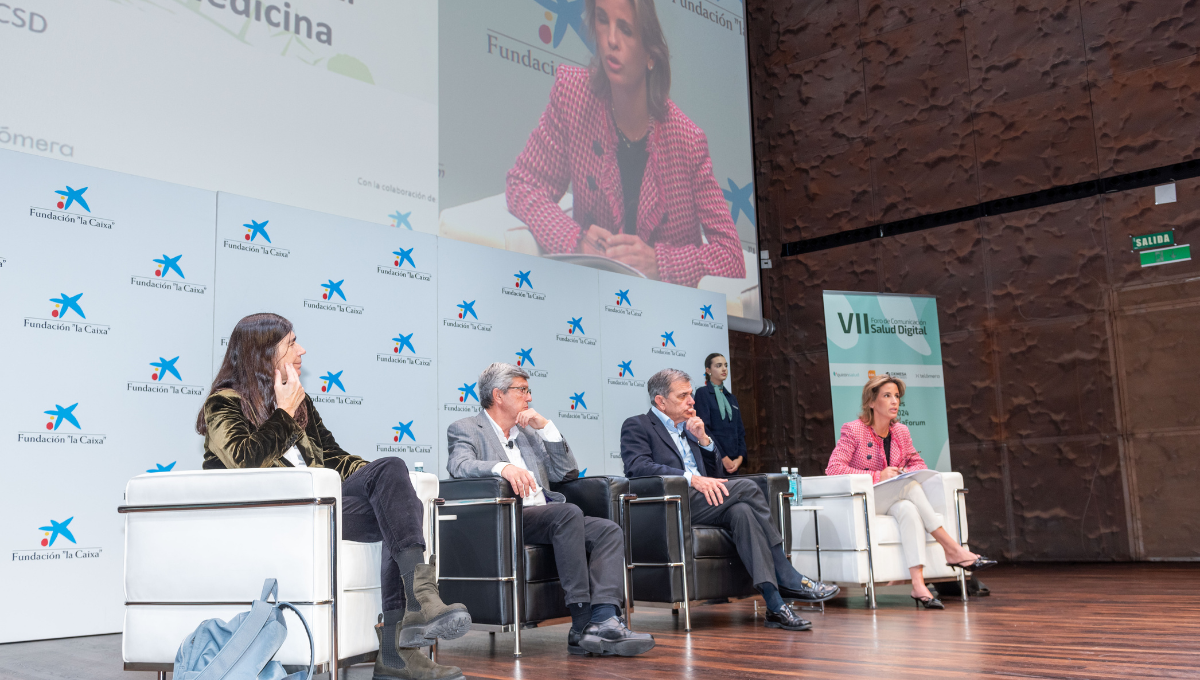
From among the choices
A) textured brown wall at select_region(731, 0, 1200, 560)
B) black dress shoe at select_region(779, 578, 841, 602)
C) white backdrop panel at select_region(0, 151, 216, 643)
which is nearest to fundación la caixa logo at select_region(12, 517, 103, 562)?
white backdrop panel at select_region(0, 151, 216, 643)

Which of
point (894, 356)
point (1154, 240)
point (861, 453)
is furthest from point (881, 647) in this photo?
point (1154, 240)

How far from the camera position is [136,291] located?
14.1 ft

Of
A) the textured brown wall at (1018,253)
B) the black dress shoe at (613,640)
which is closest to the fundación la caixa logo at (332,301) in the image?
the black dress shoe at (613,640)

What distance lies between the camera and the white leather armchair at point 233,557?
2367 millimetres

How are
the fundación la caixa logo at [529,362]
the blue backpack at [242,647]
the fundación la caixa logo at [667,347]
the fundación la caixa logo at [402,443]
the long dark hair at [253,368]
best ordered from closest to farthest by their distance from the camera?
the blue backpack at [242,647] < the long dark hair at [253,368] < the fundación la caixa logo at [402,443] < the fundación la caixa logo at [529,362] < the fundación la caixa logo at [667,347]

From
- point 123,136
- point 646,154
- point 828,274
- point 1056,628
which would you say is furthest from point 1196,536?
point 123,136

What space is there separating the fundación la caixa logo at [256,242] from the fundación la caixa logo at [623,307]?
7.81ft

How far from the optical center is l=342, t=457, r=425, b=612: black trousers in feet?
8.55

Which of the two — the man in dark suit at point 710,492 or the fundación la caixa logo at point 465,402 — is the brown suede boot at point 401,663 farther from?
the fundación la caixa logo at point 465,402

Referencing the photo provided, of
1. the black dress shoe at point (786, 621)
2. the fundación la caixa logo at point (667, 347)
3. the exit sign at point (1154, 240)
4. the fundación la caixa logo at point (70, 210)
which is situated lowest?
the black dress shoe at point (786, 621)

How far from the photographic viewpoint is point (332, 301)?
4988 mm

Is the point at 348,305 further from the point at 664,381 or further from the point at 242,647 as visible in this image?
the point at 242,647

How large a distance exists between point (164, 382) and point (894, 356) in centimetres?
Answer: 499

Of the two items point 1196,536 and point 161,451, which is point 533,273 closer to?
point 161,451
